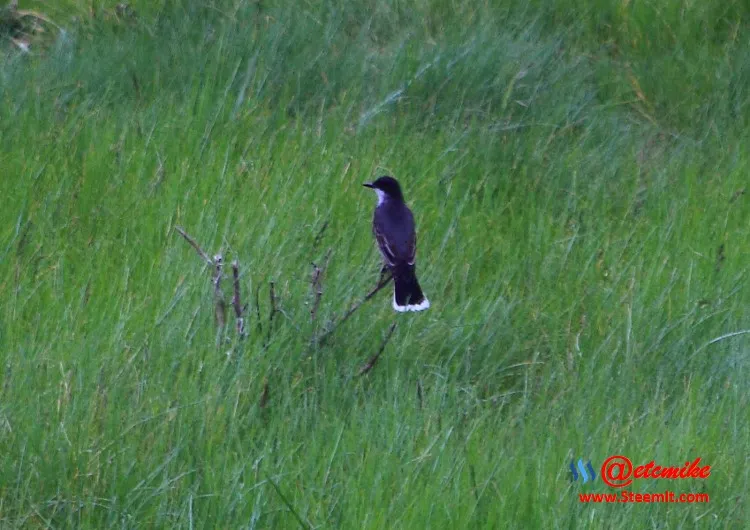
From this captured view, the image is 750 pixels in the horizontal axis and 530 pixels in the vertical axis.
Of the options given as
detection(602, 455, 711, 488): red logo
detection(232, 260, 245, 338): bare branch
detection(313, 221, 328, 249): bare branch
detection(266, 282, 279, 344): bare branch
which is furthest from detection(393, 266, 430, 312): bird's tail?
detection(602, 455, 711, 488): red logo

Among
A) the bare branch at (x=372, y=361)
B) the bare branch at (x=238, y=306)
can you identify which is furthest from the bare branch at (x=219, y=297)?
the bare branch at (x=372, y=361)

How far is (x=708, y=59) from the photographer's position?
6.72 meters

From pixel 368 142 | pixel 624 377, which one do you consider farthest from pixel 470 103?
pixel 624 377

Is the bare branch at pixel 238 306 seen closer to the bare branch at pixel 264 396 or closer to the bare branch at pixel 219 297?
the bare branch at pixel 219 297

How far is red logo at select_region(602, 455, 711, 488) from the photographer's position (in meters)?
3.18

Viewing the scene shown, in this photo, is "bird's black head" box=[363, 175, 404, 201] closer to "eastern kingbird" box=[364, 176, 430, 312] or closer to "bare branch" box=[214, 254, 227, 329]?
"eastern kingbird" box=[364, 176, 430, 312]

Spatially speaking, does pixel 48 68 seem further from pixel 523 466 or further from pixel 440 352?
pixel 523 466

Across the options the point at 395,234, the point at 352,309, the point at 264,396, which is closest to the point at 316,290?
the point at 352,309

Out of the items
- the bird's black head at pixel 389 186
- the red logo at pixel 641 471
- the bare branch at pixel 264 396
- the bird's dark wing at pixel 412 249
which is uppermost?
the bird's black head at pixel 389 186

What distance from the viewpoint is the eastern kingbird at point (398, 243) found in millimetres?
4066

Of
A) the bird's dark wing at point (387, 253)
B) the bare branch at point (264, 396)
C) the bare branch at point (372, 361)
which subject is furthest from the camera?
the bird's dark wing at point (387, 253)

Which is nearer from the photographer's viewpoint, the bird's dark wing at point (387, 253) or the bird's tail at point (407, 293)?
the bird's tail at point (407, 293)

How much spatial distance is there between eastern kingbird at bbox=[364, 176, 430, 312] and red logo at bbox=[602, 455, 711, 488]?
1.03 m

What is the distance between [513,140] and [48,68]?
2246 mm
